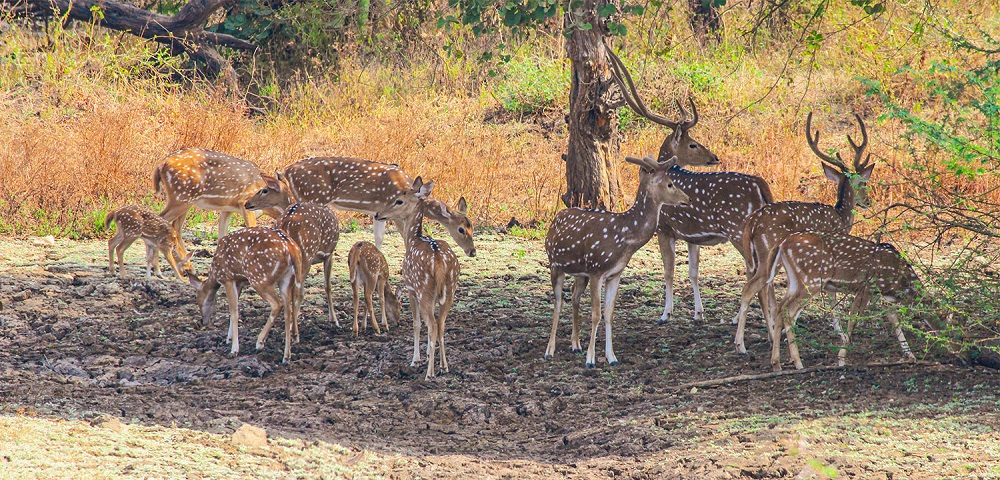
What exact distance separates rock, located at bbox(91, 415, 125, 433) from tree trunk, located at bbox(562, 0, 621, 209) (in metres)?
6.71

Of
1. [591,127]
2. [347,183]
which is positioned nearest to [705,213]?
[591,127]

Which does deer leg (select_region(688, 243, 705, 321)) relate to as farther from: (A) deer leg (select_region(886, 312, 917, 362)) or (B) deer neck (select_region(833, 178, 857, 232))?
(A) deer leg (select_region(886, 312, 917, 362))

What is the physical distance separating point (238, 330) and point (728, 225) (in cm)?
392

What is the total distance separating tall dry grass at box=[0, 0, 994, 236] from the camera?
12.0 m

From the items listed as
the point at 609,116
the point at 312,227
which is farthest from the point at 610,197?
the point at 312,227

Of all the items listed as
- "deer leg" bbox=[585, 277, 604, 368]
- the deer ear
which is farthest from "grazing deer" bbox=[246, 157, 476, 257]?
the deer ear

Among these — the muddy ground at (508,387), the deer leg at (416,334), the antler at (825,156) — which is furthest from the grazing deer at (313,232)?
the antler at (825,156)

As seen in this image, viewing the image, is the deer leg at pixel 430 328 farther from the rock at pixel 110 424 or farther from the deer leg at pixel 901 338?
the deer leg at pixel 901 338

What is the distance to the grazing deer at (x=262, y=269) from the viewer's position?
7898 mm

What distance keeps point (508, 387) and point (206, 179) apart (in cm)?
440

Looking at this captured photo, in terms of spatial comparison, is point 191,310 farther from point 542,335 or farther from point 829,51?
point 829,51

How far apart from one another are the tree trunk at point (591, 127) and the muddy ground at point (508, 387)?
2.10 m

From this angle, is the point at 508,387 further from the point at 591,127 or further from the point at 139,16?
the point at 139,16

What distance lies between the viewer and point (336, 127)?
1532 centimetres
